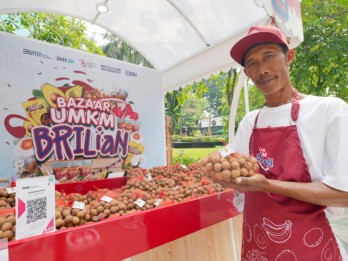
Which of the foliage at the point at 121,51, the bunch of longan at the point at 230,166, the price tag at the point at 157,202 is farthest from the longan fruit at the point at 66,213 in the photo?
the foliage at the point at 121,51

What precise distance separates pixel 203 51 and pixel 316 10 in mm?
4033

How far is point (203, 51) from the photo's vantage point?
4.71 meters

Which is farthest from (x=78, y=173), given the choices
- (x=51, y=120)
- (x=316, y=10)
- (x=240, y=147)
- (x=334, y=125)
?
(x=316, y=10)

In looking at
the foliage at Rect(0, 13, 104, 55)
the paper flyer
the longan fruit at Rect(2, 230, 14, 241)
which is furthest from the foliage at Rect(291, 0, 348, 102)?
the foliage at Rect(0, 13, 104, 55)

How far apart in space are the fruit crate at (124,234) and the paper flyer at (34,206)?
46 millimetres

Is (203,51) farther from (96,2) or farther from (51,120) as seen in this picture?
(51,120)

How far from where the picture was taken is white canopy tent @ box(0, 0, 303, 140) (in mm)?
3938

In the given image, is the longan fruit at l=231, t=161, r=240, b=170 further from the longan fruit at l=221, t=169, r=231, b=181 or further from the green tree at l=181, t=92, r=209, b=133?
the green tree at l=181, t=92, r=209, b=133

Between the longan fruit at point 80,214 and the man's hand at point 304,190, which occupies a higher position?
the man's hand at point 304,190

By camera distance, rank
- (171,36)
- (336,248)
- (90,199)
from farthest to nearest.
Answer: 1. (171,36)
2. (90,199)
3. (336,248)

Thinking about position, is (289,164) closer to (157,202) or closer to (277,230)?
(277,230)

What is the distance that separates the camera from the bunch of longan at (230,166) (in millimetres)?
1392

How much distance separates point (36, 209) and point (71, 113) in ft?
9.79

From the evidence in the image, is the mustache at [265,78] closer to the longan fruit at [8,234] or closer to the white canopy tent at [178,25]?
the longan fruit at [8,234]
